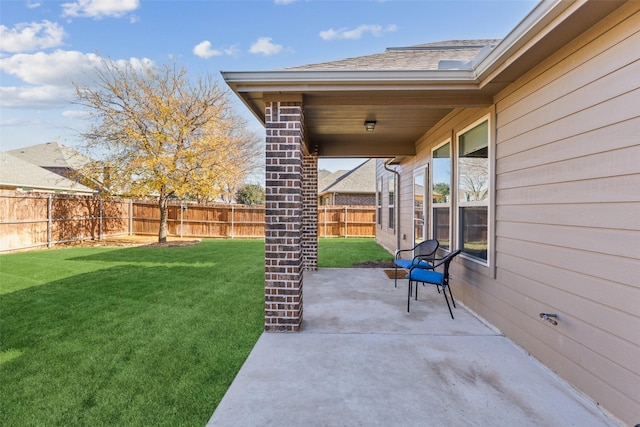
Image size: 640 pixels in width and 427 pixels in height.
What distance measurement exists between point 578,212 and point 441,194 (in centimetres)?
292

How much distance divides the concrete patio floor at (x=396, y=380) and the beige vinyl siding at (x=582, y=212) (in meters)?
0.26

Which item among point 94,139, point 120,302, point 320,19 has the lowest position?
point 120,302

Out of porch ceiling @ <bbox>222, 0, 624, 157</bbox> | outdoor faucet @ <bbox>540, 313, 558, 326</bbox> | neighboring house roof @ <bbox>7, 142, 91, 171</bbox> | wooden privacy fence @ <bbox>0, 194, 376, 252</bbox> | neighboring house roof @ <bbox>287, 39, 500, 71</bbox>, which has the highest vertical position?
neighboring house roof @ <bbox>7, 142, 91, 171</bbox>

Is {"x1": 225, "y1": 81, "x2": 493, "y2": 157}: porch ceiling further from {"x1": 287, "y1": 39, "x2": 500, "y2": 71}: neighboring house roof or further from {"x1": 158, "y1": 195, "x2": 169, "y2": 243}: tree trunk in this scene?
{"x1": 158, "y1": 195, "x2": 169, "y2": 243}: tree trunk

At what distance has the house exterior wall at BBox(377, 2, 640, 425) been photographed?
6.13ft

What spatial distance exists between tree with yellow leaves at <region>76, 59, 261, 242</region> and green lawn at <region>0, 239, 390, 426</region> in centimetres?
490

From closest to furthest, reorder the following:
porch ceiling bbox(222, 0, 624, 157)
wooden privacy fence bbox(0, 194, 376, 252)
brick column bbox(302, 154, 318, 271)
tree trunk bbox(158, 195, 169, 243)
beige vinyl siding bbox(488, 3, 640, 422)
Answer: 1. beige vinyl siding bbox(488, 3, 640, 422)
2. porch ceiling bbox(222, 0, 624, 157)
3. brick column bbox(302, 154, 318, 271)
4. wooden privacy fence bbox(0, 194, 376, 252)
5. tree trunk bbox(158, 195, 169, 243)

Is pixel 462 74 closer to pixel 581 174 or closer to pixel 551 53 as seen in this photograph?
pixel 551 53

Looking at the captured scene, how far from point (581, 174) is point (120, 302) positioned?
207 inches

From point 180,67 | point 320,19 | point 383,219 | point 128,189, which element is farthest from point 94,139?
point 383,219

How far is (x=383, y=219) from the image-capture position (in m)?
11.1

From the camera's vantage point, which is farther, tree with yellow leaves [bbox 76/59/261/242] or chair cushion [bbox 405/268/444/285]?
tree with yellow leaves [bbox 76/59/261/242]

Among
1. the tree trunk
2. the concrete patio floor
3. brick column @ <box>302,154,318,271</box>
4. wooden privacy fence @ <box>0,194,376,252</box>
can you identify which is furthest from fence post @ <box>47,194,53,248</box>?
the concrete patio floor

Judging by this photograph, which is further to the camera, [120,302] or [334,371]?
[120,302]
